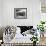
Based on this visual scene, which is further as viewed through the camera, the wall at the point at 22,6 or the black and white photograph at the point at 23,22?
the wall at the point at 22,6

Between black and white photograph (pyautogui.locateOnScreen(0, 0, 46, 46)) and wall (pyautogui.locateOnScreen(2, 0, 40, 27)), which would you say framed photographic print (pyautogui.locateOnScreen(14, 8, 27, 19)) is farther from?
wall (pyautogui.locateOnScreen(2, 0, 40, 27))

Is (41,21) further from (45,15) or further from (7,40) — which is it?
(7,40)

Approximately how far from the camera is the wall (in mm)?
5191

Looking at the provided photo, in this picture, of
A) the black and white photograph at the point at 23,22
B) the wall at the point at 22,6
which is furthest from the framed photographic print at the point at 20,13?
the wall at the point at 22,6

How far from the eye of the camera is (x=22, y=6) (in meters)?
5.26

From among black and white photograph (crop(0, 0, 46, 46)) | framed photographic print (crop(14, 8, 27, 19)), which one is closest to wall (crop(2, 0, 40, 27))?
black and white photograph (crop(0, 0, 46, 46))

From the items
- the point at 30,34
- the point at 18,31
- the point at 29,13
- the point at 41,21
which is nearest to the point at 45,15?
the point at 41,21

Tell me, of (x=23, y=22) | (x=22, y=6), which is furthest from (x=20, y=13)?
(x=23, y=22)

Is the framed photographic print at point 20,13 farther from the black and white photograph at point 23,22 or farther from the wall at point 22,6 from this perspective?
the wall at point 22,6

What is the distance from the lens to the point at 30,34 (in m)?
5.09

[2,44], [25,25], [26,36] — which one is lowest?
[2,44]

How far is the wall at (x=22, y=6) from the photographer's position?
204 inches

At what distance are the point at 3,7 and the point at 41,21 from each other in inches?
74.9

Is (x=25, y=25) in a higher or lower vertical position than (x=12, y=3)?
lower
